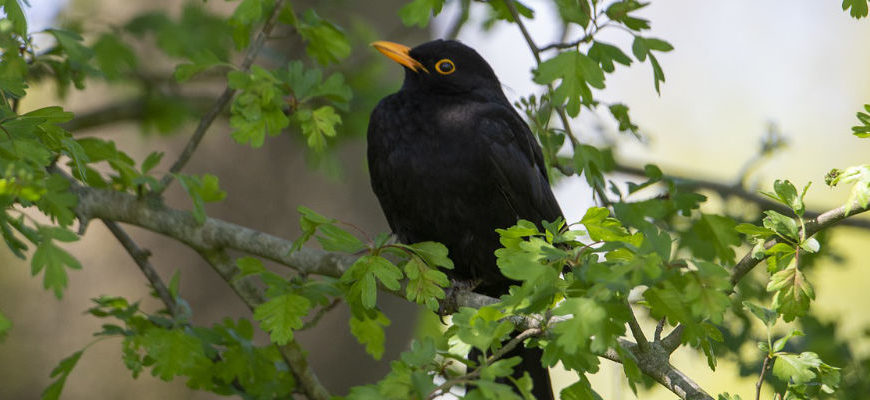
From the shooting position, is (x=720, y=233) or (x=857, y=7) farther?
(x=720, y=233)

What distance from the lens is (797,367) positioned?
2.10 meters

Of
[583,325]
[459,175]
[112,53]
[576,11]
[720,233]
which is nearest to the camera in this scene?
[583,325]

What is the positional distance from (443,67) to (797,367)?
1.97m

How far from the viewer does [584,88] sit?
2.34 metres

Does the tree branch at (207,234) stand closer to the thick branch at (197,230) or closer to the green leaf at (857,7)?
the thick branch at (197,230)

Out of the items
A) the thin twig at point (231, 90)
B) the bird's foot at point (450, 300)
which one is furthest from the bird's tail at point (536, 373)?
the thin twig at point (231, 90)

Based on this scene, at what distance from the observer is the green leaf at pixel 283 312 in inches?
99.0

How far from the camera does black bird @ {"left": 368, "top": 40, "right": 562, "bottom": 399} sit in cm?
333

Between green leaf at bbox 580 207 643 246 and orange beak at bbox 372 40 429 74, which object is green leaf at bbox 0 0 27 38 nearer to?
green leaf at bbox 580 207 643 246

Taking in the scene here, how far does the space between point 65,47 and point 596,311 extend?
1781 millimetres

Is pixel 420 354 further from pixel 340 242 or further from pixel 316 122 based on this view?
pixel 316 122

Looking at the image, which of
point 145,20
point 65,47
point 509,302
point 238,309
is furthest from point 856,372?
point 145,20

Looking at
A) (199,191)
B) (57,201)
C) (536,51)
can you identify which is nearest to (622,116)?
(536,51)

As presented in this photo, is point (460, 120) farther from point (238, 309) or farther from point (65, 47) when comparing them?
point (238, 309)
